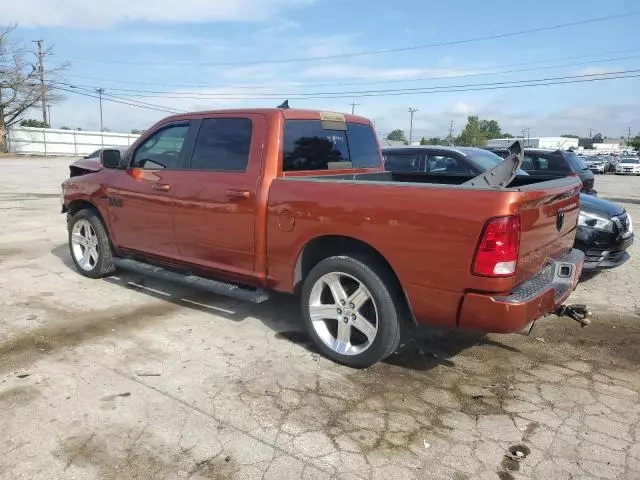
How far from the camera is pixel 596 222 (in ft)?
19.8

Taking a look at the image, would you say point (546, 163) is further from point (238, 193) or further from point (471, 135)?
point (471, 135)

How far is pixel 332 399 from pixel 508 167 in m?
1.99

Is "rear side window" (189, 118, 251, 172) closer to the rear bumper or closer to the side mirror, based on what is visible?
the side mirror

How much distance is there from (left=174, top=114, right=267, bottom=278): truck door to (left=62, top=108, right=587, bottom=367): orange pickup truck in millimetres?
12

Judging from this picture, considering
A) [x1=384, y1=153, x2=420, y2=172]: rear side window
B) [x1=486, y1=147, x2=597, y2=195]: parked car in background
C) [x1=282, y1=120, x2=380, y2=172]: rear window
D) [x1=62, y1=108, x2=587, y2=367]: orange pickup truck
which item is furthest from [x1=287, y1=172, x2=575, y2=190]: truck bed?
[x1=486, y1=147, x2=597, y2=195]: parked car in background

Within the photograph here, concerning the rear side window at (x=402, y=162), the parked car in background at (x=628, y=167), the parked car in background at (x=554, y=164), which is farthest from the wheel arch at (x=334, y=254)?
the parked car in background at (x=628, y=167)

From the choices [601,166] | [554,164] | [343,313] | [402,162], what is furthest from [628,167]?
[343,313]

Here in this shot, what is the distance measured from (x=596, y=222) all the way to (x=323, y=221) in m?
3.87

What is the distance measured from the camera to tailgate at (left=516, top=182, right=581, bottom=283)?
3.19 meters

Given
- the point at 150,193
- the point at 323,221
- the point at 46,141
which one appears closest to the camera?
the point at 323,221

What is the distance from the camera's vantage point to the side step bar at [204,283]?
4.30 meters

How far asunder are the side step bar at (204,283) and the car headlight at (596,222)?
3924mm

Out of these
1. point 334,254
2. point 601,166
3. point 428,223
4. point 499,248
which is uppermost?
point 428,223

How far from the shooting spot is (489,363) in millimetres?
4035
